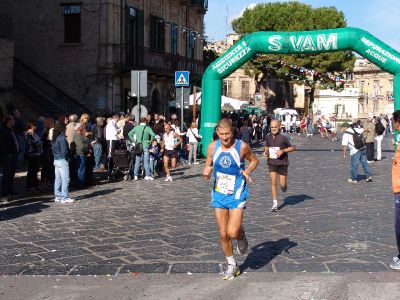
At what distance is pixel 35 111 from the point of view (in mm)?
23438

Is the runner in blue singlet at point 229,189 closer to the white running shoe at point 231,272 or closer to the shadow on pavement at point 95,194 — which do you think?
the white running shoe at point 231,272

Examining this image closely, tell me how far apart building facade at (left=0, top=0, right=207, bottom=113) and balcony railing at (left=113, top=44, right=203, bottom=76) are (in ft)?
0.14

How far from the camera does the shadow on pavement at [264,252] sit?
7.53 m

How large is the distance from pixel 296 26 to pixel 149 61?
30919 mm

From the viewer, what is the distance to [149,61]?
99.9 ft

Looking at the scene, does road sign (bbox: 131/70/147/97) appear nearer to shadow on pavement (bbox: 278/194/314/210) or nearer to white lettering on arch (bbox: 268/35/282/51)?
white lettering on arch (bbox: 268/35/282/51)

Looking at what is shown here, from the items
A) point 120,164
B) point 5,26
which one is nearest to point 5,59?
point 5,26

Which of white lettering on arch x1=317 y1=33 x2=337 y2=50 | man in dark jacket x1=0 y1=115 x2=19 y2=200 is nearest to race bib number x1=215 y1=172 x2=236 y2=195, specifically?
man in dark jacket x1=0 y1=115 x2=19 y2=200

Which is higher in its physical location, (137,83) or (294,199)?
(137,83)

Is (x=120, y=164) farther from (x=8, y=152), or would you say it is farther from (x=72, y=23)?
(x=72, y=23)

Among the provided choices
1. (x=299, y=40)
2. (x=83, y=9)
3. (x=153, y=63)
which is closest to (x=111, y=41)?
(x=83, y=9)

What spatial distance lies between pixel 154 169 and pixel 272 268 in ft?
36.7

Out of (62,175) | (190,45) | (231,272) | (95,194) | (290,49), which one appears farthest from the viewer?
(190,45)

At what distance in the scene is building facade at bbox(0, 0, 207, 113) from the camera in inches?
1075
